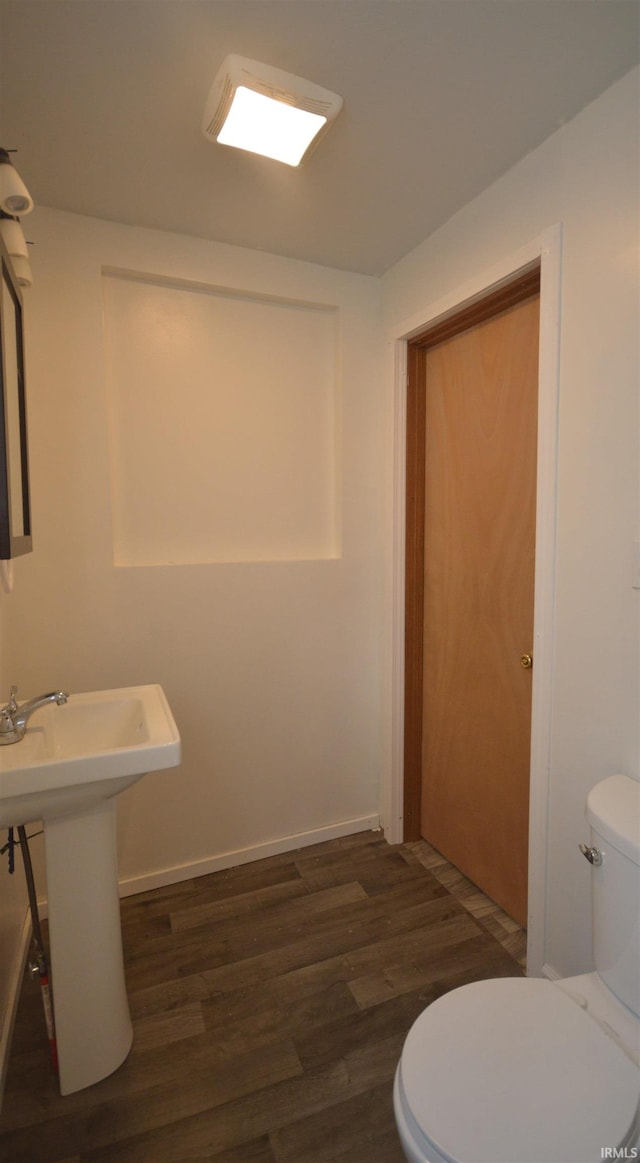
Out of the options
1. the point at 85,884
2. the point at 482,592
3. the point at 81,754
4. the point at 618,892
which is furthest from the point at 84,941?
the point at 482,592

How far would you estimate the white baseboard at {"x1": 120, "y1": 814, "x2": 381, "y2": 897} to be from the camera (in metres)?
2.00

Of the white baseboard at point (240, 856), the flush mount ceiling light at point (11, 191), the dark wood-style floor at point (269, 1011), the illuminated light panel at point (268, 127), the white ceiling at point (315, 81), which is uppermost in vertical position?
the white ceiling at point (315, 81)

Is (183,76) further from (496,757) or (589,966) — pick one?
(589,966)

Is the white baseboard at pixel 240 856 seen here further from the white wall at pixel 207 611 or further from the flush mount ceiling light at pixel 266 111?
the flush mount ceiling light at pixel 266 111

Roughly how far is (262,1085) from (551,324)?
2.12 m

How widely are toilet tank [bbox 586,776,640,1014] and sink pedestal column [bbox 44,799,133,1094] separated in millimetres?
1147

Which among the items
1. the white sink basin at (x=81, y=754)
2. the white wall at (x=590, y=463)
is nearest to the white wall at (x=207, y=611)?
the white sink basin at (x=81, y=754)

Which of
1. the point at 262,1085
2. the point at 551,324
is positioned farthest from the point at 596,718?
the point at 262,1085

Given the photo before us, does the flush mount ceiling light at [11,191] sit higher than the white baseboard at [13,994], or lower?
higher

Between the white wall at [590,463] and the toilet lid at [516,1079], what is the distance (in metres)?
0.50

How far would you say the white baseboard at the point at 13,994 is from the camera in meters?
1.32

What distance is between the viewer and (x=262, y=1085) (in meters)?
1.30

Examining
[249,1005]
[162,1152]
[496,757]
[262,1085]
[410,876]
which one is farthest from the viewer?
[410,876]

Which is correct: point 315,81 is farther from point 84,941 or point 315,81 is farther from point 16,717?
point 84,941
